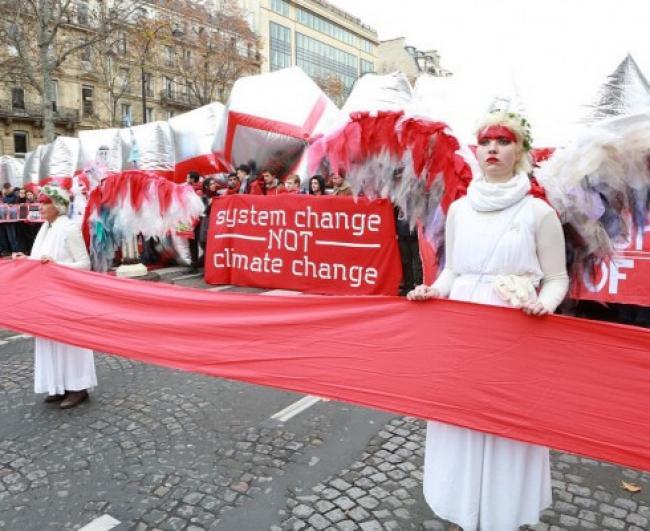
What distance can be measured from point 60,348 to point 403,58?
80.8 meters

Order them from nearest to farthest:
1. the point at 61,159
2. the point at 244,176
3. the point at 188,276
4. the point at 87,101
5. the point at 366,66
Result: the point at 244,176 → the point at 188,276 → the point at 61,159 → the point at 87,101 → the point at 366,66

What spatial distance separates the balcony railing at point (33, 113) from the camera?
131 feet

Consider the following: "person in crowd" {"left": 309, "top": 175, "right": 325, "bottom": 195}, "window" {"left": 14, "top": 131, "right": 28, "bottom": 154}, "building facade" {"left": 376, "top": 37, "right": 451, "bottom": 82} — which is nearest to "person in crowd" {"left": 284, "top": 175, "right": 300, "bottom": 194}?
"person in crowd" {"left": 309, "top": 175, "right": 325, "bottom": 195}

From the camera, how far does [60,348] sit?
418 cm

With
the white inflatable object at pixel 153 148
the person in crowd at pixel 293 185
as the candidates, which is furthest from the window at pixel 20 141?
the person in crowd at pixel 293 185

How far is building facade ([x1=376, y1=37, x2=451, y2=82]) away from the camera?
76.2 metres

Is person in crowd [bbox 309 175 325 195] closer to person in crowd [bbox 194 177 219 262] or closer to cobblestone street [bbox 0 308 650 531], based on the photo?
person in crowd [bbox 194 177 219 262]

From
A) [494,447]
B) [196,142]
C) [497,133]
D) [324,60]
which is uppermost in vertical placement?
[324,60]

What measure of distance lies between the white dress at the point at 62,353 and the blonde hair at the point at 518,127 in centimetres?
337

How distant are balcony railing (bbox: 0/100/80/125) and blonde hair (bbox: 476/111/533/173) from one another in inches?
1800

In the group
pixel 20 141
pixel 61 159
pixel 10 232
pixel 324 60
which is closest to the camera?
pixel 61 159

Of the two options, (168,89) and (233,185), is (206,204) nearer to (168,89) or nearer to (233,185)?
(233,185)

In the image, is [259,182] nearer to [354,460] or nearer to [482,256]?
[354,460]

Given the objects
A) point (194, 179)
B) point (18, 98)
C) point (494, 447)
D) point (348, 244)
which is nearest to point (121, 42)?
point (18, 98)
